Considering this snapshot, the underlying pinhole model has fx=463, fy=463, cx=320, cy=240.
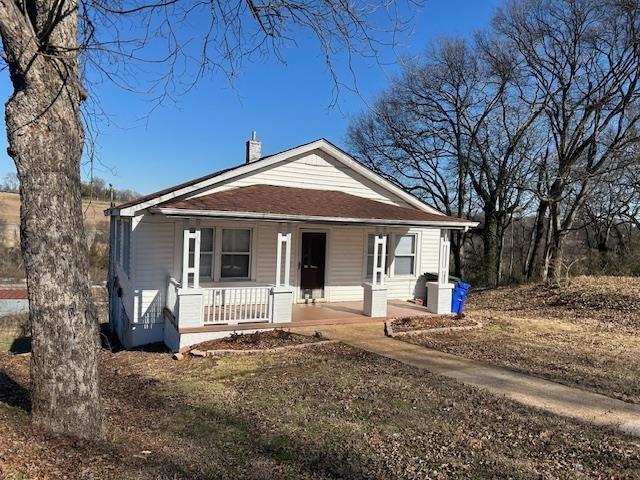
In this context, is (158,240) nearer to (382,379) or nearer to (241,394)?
(241,394)

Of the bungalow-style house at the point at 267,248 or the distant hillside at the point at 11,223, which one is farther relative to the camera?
the distant hillside at the point at 11,223

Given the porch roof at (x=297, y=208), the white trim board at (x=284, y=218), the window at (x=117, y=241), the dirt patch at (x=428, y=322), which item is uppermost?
the porch roof at (x=297, y=208)

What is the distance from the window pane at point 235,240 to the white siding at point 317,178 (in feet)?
4.01

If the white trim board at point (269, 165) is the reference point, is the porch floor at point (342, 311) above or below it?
below

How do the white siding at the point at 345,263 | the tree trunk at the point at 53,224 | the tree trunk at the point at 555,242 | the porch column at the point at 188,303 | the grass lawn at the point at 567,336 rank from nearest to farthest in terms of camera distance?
1. the tree trunk at the point at 53,224
2. the grass lawn at the point at 567,336
3. the porch column at the point at 188,303
4. the white siding at the point at 345,263
5. the tree trunk at the point at 555,242

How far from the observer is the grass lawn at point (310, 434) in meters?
4.01

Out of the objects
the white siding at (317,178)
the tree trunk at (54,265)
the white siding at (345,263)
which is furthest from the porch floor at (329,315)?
the tree trunk at (54,265)

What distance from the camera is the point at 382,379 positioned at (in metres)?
6.98

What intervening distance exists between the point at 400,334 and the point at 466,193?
77.1 feet

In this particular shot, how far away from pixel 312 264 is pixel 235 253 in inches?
94.0

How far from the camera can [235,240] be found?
1205cm

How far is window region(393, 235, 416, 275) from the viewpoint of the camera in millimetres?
14500

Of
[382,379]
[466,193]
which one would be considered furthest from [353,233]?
[466,193]

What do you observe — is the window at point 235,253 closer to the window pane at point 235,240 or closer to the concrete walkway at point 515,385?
the window pane at point 235,240
